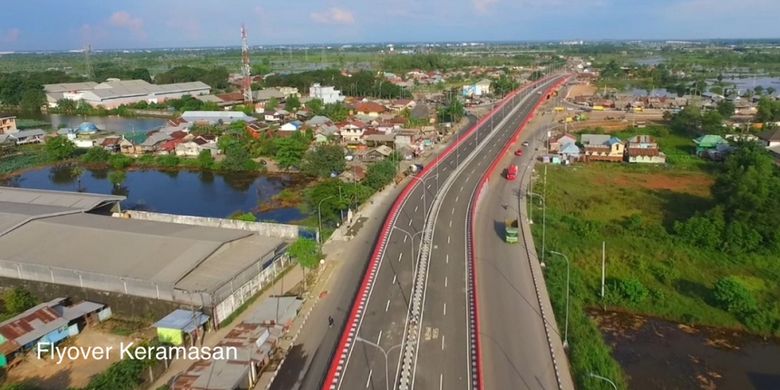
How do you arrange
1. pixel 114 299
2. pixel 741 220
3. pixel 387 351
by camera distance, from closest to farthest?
1. pixel 387 351
2. pixel 114 299
3. pixel 741 220

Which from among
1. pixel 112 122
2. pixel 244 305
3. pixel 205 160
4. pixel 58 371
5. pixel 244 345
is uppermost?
pixel 112 122

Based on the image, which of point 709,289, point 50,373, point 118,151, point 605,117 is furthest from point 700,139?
point 118,151

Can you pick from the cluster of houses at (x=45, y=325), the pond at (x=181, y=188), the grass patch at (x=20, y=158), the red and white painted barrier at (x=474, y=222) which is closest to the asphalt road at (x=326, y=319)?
the red and white painted barrier at (x=474, y=222)

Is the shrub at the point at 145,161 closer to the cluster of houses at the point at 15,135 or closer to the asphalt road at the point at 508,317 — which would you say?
the cluster of houses at the point at 15,135

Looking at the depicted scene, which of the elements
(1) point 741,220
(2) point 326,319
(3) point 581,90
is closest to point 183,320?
(2) point 326,319

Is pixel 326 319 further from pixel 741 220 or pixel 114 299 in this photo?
pixel 741 220

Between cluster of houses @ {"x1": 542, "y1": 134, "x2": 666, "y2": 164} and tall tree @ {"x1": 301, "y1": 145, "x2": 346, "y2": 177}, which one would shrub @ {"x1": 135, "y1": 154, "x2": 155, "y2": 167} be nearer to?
tall tree @ {"x1": 301, "y1": 145, "x2": 346, "y2": 177}
